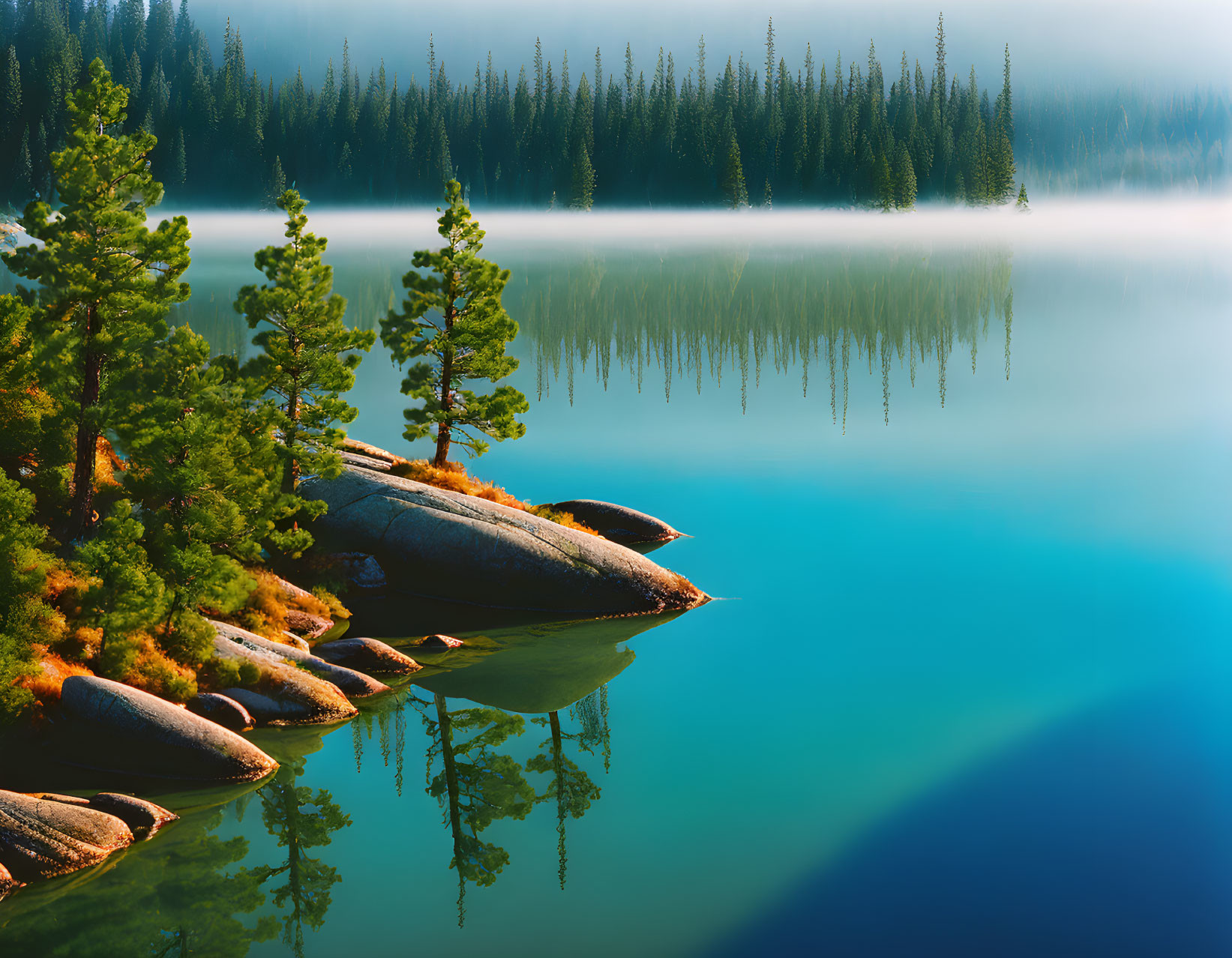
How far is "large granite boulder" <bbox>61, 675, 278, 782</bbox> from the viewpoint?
20.7 meters

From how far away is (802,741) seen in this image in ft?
76.2

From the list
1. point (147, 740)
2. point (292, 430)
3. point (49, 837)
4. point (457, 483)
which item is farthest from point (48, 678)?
point (457, 483)

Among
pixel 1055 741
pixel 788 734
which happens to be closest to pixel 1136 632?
pixel 1055 741

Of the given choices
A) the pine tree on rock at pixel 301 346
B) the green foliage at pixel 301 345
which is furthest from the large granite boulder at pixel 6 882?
the green foliage at pixel 301 345

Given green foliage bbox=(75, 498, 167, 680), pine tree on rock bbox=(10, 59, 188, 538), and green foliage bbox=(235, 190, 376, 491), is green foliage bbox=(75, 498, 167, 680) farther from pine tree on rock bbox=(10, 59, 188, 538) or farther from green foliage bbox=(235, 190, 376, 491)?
green foliage bbox=(235, 190, 376, 491)

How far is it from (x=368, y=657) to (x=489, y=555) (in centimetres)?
564

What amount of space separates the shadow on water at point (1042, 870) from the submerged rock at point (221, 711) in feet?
36.2

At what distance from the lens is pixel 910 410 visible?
6169cm

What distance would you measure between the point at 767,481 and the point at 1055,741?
78.1 feet

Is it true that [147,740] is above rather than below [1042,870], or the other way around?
above

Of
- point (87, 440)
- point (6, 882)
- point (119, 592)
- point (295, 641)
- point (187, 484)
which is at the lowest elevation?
point (6, 882)

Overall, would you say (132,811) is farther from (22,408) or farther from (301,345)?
(301,345)

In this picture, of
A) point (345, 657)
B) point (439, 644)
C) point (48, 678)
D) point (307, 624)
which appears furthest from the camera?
point (307, 624)

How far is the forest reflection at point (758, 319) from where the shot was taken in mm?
73625
